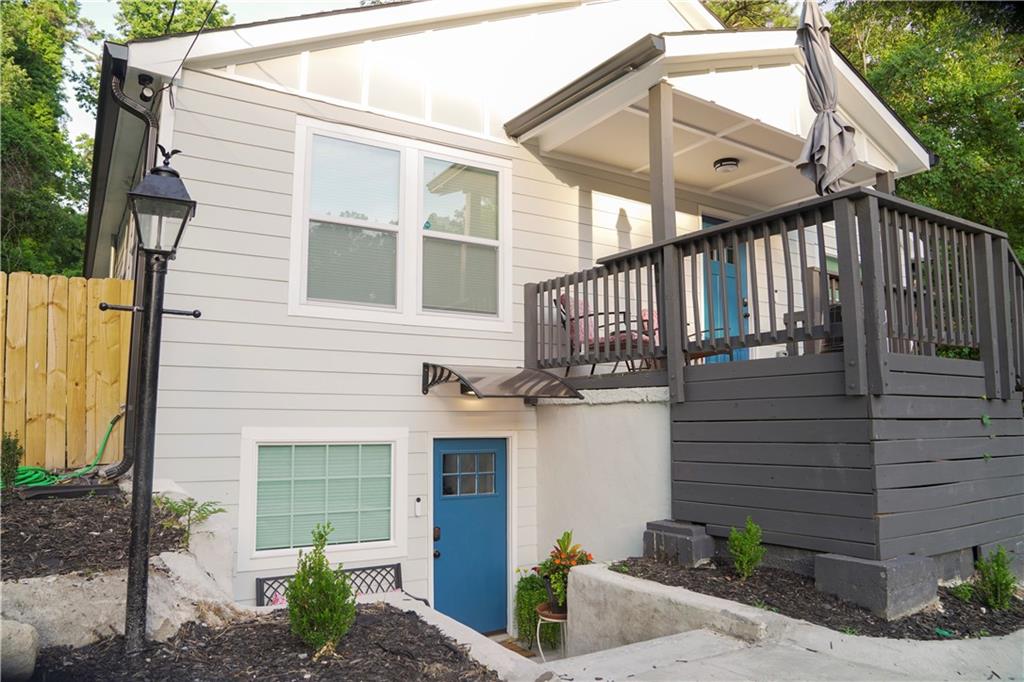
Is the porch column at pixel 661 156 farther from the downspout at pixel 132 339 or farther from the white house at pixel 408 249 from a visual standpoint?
the downspout at pixel 132 339

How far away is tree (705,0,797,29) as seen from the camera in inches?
663

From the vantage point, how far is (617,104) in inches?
242

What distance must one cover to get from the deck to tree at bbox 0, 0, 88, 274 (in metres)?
13.8

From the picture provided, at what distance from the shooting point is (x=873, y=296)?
3.99 metres

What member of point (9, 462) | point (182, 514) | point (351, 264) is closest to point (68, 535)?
point (182, 514)

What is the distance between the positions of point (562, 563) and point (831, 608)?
2251 millimetres

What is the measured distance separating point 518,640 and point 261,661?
12.1 ft

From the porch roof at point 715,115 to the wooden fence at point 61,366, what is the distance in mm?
4124

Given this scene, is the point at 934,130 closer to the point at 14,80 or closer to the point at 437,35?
the point at 437,35

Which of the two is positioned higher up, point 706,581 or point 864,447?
point 864,447

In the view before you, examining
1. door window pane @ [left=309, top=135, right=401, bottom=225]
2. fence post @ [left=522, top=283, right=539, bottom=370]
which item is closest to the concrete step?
fence post @ [left=522, top=283, right=539, bottom=370]

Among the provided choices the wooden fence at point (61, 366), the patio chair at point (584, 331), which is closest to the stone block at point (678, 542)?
the patio chair at point (584, 331)

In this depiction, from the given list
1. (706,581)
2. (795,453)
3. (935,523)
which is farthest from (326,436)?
(935,523)

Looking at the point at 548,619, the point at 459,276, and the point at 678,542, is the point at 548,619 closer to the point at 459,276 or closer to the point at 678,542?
the point at 678,542
